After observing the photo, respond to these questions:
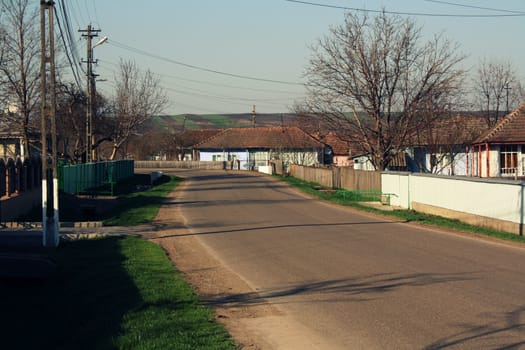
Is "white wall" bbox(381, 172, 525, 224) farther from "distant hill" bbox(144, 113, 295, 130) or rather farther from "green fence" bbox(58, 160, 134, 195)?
"distant hill" bbox(144, 113, 295, 130)

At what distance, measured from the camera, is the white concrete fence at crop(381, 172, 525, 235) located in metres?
18.5

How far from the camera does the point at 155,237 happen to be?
19.3m

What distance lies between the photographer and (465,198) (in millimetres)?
21828

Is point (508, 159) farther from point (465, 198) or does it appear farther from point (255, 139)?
point (255, 139)

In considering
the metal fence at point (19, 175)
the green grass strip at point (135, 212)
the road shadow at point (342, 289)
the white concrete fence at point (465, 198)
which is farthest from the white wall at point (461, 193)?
the metal fence at point (19, 175)

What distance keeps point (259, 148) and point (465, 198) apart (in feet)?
245

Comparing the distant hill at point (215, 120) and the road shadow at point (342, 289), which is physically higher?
the distant hill at point (215, 120)

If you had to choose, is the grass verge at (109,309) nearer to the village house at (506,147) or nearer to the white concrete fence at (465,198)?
the white concrete fence at (465,198)

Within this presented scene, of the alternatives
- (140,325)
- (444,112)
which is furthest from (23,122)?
(140,325)

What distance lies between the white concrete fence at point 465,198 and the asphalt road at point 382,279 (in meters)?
1.78

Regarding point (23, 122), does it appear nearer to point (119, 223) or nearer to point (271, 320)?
point (119, 223)

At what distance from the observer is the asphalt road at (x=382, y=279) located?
779 centimetres

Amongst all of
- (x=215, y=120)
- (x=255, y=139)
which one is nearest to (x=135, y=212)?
(x=255, y=139)


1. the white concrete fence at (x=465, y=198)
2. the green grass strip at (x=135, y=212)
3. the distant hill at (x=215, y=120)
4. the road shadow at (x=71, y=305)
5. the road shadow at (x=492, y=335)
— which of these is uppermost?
the distant hill at (x=215, y=120)
